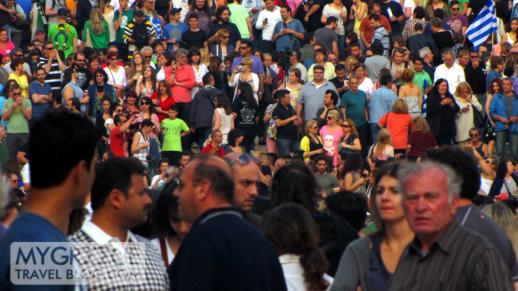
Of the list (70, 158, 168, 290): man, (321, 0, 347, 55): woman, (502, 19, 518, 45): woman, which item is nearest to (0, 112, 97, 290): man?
(70, 158, 168, 290): man

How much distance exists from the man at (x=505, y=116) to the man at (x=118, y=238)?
1567 cm

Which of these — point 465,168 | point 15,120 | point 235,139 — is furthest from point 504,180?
point 465,168

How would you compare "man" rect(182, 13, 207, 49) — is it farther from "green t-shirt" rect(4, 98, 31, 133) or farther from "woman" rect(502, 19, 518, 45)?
"woman" rect(502, 19, 518, 45)

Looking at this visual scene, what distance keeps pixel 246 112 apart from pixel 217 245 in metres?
15.8

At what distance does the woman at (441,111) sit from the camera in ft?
69.4

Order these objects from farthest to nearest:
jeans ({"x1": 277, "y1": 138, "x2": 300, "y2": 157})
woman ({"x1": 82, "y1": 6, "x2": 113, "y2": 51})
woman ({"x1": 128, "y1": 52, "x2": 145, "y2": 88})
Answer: woman ({"x1": 82, "y1": 6, "x2": 113, "y2": 51}) → woman ({"x1": 128, "y1": 52, "x2": 145, "y2": 88}) → jeans ({"x1": 277, "y1": 138, "x2": 300, "y2": 157})

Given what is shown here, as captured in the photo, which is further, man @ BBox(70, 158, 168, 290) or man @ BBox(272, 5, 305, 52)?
man @ BBox(272, 5, 305, 52)

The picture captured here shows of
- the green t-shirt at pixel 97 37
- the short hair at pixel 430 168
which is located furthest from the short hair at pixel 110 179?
the green t-shirt at pixel 97 37

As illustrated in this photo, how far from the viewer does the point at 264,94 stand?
2234 centimetres

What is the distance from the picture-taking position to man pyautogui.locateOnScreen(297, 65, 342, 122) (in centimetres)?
2109

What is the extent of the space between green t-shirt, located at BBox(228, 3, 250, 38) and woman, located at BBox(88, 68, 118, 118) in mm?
4221

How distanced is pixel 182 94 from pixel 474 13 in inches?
299

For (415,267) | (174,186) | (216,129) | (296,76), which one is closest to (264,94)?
(296,76)

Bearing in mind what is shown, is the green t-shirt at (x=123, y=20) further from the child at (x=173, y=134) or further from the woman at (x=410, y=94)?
the woman at (x=410, y=94)
